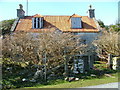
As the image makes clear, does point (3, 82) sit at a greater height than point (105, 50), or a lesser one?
lesser

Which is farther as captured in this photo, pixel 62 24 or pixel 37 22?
pixel 62 24

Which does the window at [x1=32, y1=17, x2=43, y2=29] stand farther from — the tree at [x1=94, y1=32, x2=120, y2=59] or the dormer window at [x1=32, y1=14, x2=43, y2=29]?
the tree at [x1=94, y1=32, x2=120, y2=59]

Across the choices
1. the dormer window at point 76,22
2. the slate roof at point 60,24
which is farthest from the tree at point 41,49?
the dormer window at point 76,22

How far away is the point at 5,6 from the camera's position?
9875 millimetres

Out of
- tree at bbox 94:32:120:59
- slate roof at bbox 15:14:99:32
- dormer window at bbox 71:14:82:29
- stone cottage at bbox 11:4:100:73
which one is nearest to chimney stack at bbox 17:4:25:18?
stone cottage at bbox 11:4:100:73

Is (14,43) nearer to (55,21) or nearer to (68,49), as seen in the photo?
(68,49)

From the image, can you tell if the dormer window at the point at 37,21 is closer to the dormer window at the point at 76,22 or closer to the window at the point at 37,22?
the window at the point at 37,22

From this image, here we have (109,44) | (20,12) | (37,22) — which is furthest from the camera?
(20,12)

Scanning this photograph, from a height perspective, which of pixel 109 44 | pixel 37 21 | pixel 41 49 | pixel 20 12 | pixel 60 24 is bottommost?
pixel 41 49

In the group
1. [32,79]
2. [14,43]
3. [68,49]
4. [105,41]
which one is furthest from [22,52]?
[105,41]

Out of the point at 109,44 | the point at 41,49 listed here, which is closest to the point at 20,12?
→ the point at 41,49

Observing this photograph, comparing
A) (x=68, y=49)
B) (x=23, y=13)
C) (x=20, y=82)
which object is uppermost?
(x=23, y=13)

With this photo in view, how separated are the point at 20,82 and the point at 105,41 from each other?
921 cm

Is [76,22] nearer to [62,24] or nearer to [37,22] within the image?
[62,24]
